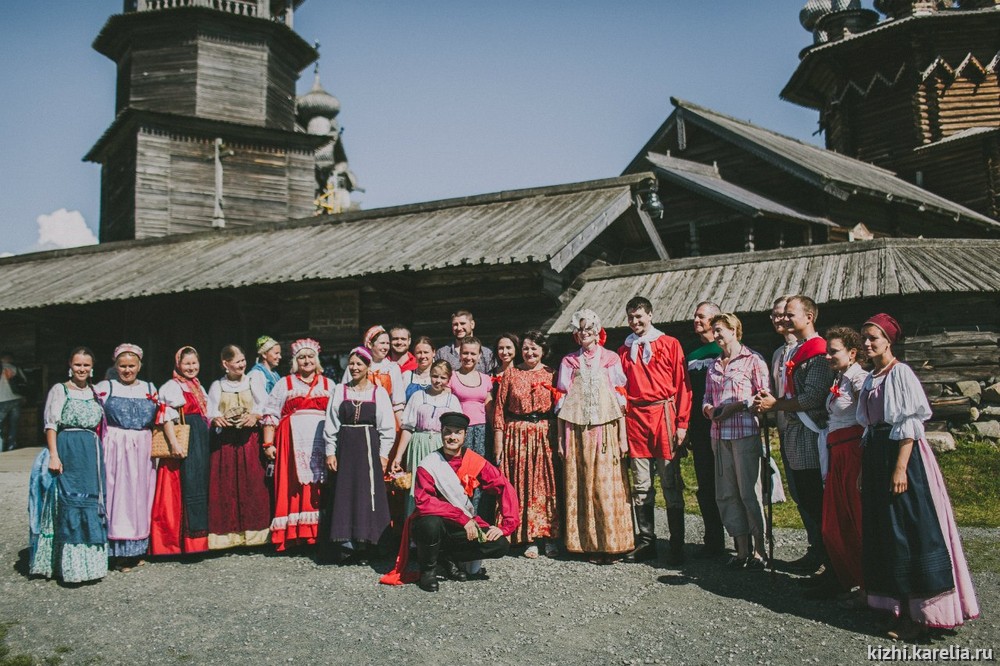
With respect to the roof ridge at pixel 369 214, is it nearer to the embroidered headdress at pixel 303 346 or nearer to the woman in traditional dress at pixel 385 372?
the woman in traditional dress at pixel 385 372

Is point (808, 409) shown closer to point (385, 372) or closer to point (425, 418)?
point (425, 418)

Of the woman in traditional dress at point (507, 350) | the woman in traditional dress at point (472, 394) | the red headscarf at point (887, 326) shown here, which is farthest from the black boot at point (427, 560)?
the red headscarf at point (887, 326)

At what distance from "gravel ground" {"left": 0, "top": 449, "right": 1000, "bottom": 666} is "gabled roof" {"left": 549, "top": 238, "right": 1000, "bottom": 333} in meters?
5.06

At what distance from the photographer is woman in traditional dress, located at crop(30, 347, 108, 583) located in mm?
5305

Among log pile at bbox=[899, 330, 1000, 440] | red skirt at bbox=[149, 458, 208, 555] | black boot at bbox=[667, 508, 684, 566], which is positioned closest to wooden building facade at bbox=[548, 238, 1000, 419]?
log pile at bbox=[899, 330, 1000, 440]

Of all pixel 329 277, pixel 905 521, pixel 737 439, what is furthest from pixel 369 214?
pixel 905 521

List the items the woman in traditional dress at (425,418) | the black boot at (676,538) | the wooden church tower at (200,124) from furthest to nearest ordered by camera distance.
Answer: the wooden church tower at (200,124) → the woman in traditional dress at (425,418) → the black boot at (676,538)

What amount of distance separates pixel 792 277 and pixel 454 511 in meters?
7.04

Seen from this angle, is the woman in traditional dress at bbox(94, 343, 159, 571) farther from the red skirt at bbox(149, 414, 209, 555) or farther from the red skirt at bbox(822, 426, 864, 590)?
the red skirt at bbox(822, 426, 864, 590)

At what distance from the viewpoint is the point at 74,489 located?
17.6 ft

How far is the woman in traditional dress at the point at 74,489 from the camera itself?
5305 millimetres

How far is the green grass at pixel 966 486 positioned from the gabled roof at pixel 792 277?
1897mm

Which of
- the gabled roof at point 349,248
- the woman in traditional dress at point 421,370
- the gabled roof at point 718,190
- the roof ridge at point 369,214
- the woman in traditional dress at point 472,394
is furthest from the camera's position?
the gabled roof at point 718,190

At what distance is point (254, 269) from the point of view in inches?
419
